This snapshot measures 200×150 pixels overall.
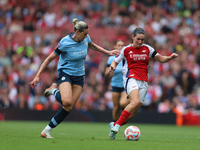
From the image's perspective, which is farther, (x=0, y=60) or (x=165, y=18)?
(x=165, y=18)

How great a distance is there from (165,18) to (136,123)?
7.26 metres

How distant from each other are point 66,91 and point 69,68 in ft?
1.77

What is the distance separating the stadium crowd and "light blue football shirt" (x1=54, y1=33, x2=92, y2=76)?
7.34 metres

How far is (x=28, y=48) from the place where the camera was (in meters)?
18.7

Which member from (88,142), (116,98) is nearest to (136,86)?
(88,142)

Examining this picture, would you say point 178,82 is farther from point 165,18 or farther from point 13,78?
point 13,78

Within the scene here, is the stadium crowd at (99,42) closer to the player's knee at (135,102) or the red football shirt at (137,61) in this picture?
the red football shirt at (137,61)

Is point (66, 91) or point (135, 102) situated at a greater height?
point (66, 91)

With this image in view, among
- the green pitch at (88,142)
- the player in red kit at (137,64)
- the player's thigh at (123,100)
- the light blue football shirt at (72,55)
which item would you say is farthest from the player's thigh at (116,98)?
the light blue football shirt at (72,55)

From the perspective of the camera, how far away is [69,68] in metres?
7.49

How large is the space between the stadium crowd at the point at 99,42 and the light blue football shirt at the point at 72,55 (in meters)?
7.34

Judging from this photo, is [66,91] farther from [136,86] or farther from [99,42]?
[99,42]

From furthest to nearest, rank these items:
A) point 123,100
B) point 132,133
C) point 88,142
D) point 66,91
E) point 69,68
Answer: point 123,100
point 69,68
point 66,91
point 132,133
point 88,142

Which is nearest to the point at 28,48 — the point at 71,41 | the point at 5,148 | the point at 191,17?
the point at 191,17
